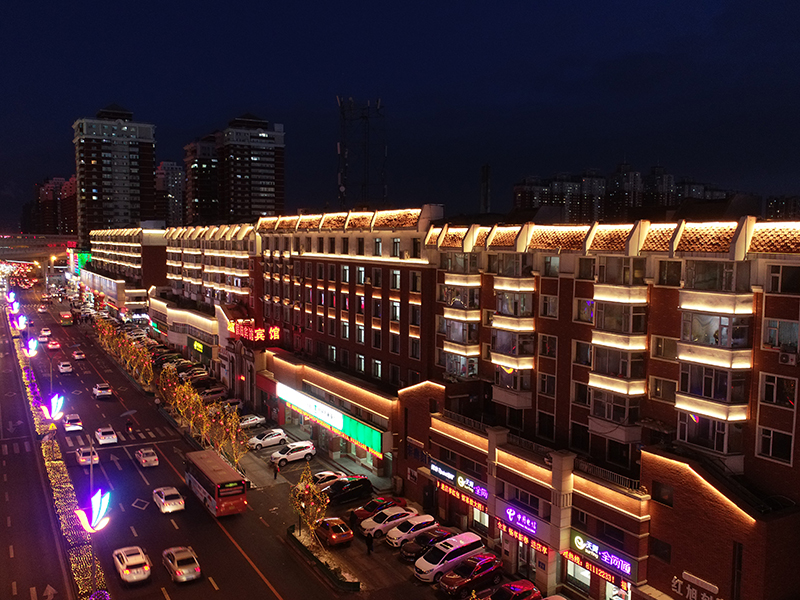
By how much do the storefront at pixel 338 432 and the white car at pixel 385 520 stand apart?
20.8ft

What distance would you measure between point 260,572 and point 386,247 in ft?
87.8

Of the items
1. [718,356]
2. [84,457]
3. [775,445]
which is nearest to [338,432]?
[84,457]

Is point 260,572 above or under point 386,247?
under

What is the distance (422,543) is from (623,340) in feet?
56.8

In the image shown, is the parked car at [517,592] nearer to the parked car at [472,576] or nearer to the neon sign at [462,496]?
the parked car at [472,576]

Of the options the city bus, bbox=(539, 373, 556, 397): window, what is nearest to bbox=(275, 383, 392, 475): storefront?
the city bus

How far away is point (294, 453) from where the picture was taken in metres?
54.6

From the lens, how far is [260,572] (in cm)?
3622

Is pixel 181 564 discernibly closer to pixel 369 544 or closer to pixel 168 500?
pixel 168 500

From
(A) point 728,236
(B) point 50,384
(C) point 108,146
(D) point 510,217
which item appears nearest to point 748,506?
(A) point 728,236

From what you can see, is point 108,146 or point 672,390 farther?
point 108,146

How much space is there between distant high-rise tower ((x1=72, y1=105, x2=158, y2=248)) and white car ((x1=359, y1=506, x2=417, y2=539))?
177 m

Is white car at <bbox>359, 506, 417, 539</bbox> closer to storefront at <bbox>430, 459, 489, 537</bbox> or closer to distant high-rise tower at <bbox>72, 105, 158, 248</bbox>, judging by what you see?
storefront at <bbox>430, 459, 489, 537</bbox>

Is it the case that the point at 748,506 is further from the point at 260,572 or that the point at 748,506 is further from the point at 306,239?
the point at 306,239
